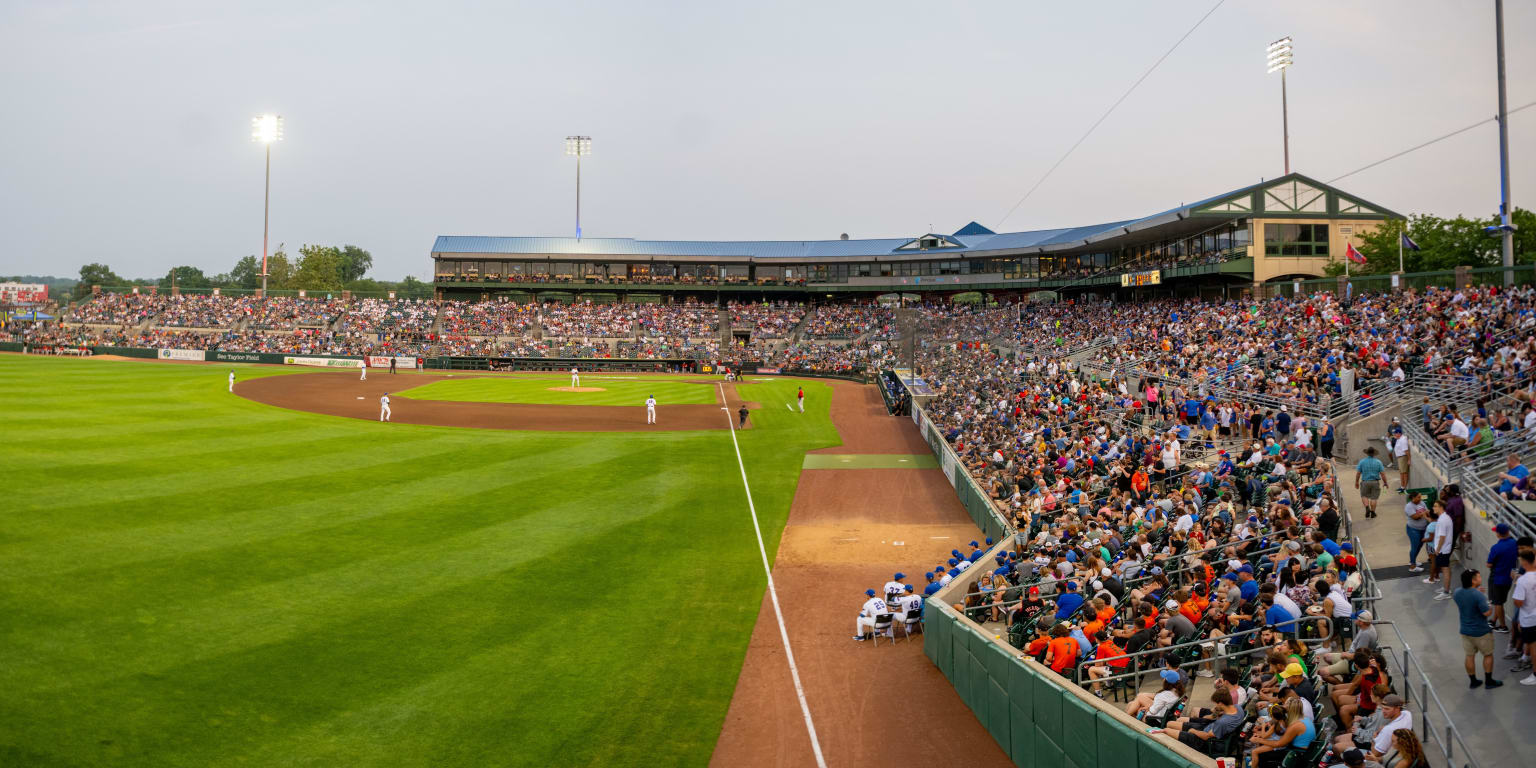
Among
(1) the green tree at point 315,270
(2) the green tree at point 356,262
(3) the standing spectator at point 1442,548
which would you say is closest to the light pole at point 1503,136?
(3) the standing spectator at point 1442,548

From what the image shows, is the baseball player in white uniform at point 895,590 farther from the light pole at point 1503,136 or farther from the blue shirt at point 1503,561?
the light pole at point 1503,136

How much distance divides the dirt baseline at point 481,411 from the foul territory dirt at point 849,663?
14.5m

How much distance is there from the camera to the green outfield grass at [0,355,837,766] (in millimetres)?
11109

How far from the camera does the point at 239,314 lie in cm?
7862

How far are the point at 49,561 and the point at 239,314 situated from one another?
71.8 meters

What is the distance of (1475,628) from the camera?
8750 mm

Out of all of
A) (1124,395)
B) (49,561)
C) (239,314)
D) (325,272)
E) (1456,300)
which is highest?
(325,272)

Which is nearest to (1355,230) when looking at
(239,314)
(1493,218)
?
(1493,218)

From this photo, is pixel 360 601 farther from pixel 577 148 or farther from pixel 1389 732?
pixel 577 148

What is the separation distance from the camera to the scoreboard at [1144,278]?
46.4m

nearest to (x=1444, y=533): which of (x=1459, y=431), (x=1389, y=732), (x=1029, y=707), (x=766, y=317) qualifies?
(x=1459, y=431)

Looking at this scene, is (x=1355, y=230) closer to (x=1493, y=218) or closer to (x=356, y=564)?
(x=1493, y=218)

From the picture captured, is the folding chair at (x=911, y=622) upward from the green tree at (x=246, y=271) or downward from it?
downward

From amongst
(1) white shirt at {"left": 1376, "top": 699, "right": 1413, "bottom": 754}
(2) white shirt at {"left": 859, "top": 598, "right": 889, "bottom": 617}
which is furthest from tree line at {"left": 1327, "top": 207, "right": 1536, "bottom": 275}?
(1) white shirt at {"left": 1376, "top": 699, "right": 1413, "bottom": 754}
